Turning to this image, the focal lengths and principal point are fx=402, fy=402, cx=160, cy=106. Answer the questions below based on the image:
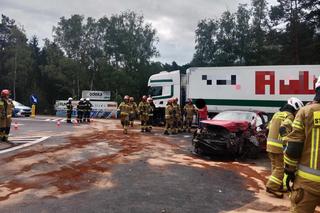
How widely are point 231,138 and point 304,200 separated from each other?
766 centimetres

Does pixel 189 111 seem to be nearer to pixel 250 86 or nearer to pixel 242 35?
pixel 250 86

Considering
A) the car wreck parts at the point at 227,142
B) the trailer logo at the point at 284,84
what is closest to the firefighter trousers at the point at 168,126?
the trailer logo at the point at 284,84

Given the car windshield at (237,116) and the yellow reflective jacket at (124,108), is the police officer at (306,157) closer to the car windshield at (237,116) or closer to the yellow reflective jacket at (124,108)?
the car windshield at (237,116)

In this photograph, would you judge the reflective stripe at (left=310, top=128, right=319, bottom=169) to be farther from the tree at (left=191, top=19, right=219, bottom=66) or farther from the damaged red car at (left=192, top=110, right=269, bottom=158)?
the tree at (left=191, top=19, right=219, bottom=66)

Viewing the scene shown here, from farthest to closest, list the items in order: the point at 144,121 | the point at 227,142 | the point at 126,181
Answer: the point at 144,121 → the point at 227,142 → the point at 126,181

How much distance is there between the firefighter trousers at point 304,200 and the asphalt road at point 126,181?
2.56 meters

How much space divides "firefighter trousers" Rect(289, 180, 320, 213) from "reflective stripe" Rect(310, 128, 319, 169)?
0.77 feet

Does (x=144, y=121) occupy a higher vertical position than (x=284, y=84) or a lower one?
lower

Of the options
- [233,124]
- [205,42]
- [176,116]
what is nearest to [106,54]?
[205,42]

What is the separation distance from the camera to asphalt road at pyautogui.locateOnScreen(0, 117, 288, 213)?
6414mm

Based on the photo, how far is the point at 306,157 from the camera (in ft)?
12.7

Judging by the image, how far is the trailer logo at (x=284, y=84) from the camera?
1953 cm

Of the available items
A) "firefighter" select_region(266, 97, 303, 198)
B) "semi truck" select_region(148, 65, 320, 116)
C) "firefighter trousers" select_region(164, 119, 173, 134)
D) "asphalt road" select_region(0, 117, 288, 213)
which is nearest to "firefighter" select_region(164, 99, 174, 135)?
"firefighter trousers" select_region(164, 119, 173, 134)

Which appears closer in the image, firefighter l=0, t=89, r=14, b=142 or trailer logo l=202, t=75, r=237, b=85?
firefighter l=0, t=89, r=14, b=142
